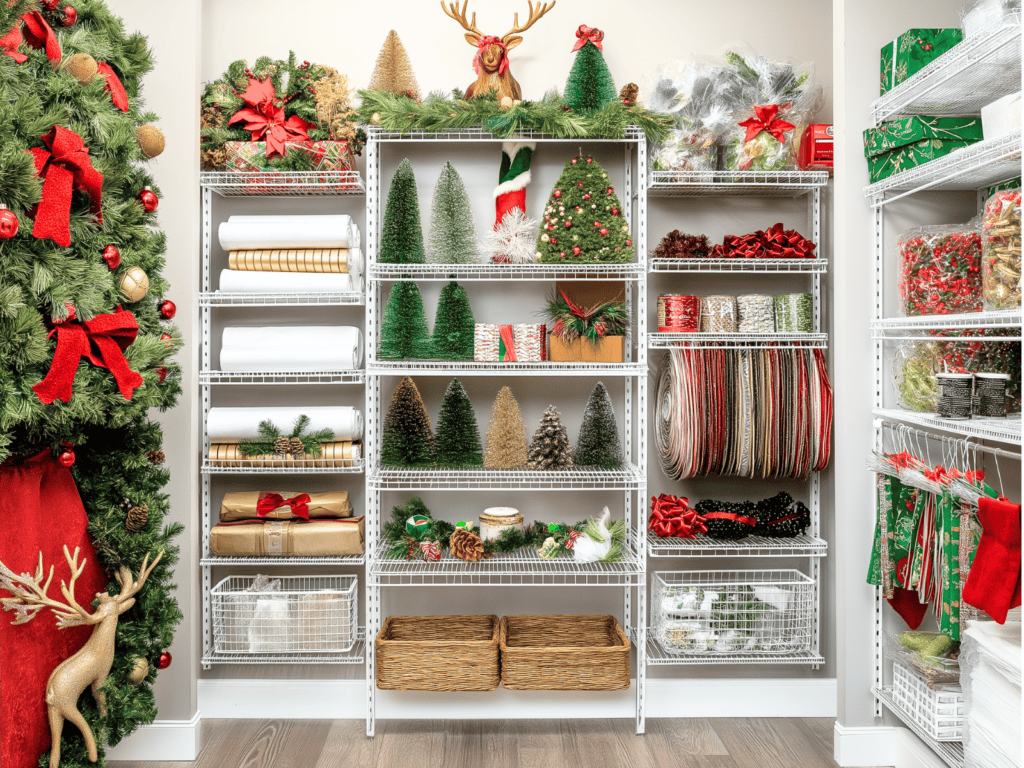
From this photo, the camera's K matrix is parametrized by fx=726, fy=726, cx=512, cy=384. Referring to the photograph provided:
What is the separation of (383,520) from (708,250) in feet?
5.09

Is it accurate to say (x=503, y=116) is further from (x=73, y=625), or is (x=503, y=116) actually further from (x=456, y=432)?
(x=73, y=625)

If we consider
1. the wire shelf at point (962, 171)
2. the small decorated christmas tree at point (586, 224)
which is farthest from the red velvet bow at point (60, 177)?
the wire shelf at point (962, 171)

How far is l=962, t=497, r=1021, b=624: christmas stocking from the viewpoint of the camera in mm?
1586

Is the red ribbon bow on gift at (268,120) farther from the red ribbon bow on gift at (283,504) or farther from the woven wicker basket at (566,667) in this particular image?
the woven wicker basket at (566,667)

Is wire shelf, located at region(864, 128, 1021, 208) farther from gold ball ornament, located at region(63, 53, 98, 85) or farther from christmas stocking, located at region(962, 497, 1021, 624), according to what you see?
gold ball ornament, located at region(63, 53, 98, 85)

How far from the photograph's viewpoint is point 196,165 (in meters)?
2.43

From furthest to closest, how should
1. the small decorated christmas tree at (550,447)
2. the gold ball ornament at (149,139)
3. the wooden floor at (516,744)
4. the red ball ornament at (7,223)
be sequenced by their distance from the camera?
the small decorated christmas tree at (550,447) → the wooden floor at (516,744) → the gold ball ornament at (149,139) → the red ball ornament at (7,223)

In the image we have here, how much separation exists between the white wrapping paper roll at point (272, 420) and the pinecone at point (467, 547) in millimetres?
523

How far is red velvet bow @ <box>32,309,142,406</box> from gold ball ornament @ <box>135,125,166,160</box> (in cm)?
50

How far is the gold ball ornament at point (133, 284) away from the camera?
1764 millimetres

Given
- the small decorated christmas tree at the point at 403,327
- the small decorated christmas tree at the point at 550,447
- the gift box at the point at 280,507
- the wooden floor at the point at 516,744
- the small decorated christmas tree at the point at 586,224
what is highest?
the small decorated christmas tree at the point at 586,224

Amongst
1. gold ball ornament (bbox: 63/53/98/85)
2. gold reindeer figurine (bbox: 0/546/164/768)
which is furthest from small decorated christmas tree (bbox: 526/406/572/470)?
gold ball ornament (bbox: 63/53/98/85)

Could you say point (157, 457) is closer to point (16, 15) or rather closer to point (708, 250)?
point (16, 15)

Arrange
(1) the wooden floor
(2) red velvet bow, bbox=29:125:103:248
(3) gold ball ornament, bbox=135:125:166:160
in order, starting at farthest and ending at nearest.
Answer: (1) the wooden floor < (3) gold ball ornament, bbox=135:125:166:160 < (2) red velvet bow, bbox=29:125:103:248
